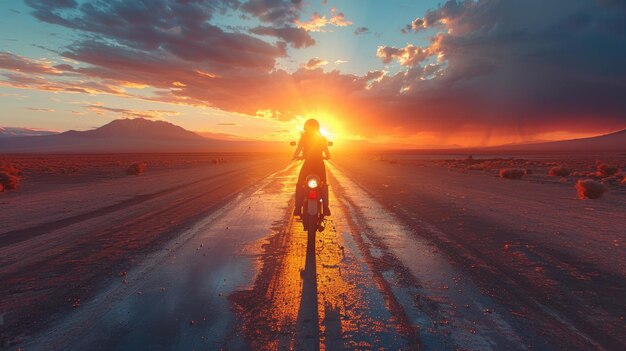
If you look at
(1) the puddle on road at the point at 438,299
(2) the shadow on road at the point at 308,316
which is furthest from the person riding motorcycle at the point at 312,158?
(2) the shadow on road at the point at 308,316

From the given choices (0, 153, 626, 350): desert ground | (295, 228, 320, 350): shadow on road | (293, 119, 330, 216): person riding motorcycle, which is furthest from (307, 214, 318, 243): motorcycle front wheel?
(295, 228, 320, 350): shadow on road

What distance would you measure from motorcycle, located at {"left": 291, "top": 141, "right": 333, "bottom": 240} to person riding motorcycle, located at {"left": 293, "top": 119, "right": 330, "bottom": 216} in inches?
2.1

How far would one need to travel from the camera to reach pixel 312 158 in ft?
29.1

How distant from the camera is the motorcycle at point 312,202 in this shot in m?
8.34

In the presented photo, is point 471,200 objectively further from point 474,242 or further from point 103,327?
point 103,327

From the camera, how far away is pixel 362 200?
15516mm

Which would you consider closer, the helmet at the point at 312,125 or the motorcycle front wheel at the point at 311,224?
the motorcycle front wheel at the point at 311,224

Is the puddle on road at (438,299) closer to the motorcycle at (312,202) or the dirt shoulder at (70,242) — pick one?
the motorcycle at (312,202)

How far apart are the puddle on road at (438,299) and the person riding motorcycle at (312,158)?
1.45 meters

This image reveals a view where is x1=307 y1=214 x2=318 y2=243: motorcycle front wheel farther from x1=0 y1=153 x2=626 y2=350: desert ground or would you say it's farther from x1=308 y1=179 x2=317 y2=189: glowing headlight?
x1=308 y1=179 x2=317 y2=189: glowing headlight

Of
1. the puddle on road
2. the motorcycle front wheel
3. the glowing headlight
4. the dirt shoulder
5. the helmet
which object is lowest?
the dirt shoulder

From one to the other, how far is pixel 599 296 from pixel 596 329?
1.34 meters

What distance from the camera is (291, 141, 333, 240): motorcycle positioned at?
27.4ft

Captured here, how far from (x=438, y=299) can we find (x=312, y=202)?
3893 millimetres
